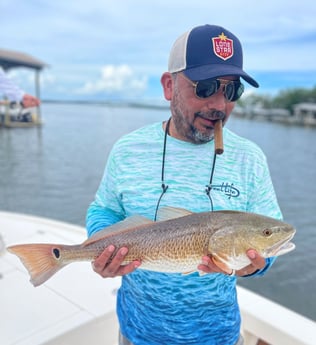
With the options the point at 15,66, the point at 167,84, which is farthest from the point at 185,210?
the point at 15,66

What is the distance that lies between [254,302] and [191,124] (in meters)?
1.86

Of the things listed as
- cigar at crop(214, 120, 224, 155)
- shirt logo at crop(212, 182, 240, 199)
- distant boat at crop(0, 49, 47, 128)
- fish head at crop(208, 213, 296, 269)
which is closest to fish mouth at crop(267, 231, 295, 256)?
fish head at crop(208, 213, 296, 269)

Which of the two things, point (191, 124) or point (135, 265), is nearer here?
point (135, 265)

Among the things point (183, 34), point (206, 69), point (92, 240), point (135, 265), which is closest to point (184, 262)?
point (135, 265)

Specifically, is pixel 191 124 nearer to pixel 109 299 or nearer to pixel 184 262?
pixel 184 262

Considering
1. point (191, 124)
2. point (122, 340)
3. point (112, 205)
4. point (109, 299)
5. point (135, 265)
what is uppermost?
point (191, 124)

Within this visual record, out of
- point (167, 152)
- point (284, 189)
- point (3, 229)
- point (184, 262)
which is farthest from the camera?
point (284, 189)

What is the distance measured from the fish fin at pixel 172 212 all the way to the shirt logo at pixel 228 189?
19 cm

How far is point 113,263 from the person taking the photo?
A: 1.52 meters

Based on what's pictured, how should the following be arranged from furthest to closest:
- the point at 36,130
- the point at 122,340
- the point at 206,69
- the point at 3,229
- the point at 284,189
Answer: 1. the point at 36,130
2. the point at 284,189
3. the point at 3,229
4. the point at 122,340
5. the point at 206,69

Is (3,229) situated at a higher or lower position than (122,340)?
lower

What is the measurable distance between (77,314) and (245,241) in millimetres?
1781

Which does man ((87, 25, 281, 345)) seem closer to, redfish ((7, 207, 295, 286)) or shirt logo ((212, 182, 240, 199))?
shirt logo ((212, 182, 240, 199))

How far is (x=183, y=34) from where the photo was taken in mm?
1678
